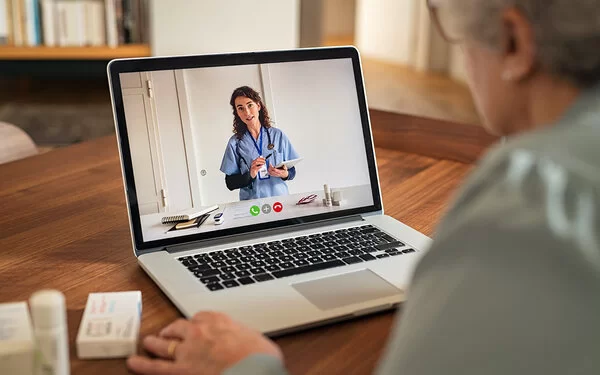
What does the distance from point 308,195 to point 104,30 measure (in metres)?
2.20

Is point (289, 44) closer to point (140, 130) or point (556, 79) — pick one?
point (140, 130)

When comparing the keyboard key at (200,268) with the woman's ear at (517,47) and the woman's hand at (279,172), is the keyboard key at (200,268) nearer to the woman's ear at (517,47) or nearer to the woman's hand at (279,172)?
the woman's hand at (279,172)

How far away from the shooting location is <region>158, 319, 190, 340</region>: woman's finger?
817 mm

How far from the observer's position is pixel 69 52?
3076 mm

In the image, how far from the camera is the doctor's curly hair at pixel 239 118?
44.3 inches

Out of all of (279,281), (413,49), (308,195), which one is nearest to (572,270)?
(279,281)

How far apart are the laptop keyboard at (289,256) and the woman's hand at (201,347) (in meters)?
0.12

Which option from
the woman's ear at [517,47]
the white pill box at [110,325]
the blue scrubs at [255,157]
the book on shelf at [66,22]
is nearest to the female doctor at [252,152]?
the blue scrubs at [255,157]

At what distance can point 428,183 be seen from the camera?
1.45 meters

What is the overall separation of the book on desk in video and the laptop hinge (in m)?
0.04

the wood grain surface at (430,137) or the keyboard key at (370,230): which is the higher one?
the wood grain surface at (430,137)

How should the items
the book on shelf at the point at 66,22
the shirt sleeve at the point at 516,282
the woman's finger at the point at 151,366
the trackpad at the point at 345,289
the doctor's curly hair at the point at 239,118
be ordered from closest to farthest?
the shirt sleeve at the point at 516,282 → the woman's finger at the point at 151,366 → the trackpad at the point at 345,289 → the doctor's curly hair at the point at 239,118 → the book on shelf at the point at 66,22

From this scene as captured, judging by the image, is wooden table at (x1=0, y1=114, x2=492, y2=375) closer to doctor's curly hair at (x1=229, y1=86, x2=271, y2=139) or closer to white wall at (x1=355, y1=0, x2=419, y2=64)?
doctor's curly hair at (x1=229, y1=86, x2=271, y2=139)

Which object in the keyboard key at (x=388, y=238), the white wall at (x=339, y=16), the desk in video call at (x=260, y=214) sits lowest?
the keyboard key at (x=388, y=238)
